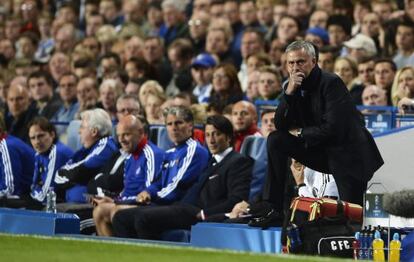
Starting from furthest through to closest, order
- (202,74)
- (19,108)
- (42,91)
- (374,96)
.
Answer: (42,91), (19,108), (202,74), (374,96)

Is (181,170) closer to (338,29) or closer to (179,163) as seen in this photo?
(179,163)

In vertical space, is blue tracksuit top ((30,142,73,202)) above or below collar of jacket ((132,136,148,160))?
below

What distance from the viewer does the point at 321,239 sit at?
10773mm

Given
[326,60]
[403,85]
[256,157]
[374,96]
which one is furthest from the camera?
[326,60]

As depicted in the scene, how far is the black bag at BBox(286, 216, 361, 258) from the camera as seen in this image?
10.8 meters

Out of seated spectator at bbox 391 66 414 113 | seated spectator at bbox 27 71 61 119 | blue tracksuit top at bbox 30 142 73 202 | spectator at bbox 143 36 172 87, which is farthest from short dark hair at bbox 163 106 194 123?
seated spectator at bbox 27 71 61 119

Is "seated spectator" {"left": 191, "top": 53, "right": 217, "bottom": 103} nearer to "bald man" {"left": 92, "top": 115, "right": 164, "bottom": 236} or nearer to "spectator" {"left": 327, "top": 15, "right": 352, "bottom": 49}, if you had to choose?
"spectator" {"left": 327, "top": 15, "right": 352, "bottom": 49}

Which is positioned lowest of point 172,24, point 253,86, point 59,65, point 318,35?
point 253,86

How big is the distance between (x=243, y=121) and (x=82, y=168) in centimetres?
213

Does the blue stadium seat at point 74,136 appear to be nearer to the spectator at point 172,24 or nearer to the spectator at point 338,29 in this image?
the spectator at point 338,29

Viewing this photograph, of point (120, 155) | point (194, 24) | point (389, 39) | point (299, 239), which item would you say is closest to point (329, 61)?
point (389, 39)

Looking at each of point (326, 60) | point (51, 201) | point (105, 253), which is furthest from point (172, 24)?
point (105, 253)

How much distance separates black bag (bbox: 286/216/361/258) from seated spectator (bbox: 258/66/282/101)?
16.9 feet

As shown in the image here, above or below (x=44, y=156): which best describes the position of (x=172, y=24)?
above
